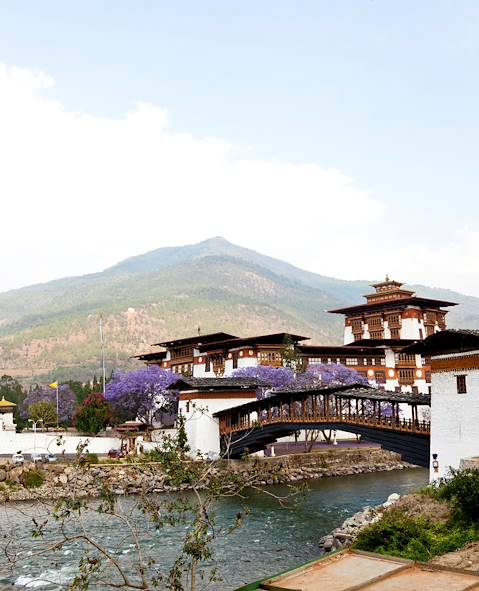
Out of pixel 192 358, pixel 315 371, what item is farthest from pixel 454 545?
pixel 192 358

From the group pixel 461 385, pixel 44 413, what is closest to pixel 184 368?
pixel 44 413

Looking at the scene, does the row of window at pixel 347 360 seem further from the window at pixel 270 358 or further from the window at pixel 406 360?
the window at pixel 270 358

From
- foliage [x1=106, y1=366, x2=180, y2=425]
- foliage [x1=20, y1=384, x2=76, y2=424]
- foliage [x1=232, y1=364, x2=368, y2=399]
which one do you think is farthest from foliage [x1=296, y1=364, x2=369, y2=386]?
foliage [x1=20, y1=384, x2=76, y2=424]

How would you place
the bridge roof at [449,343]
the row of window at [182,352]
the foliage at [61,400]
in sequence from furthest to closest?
the foliage at [61,400]
the row of window at [182,352]
the bridge roof at [449,343]

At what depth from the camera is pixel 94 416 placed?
2704 inches

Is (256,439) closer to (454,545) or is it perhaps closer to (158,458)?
(454,545)

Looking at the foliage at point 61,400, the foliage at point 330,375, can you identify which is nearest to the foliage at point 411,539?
the foliage at point 330,375

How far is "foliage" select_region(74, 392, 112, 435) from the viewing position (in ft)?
225

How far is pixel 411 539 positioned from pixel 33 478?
31850 mm

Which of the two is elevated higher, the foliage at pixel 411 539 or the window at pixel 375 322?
the window at pixel 375 322

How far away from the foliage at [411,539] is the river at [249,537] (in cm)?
516

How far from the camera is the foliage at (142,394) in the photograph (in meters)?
72.5

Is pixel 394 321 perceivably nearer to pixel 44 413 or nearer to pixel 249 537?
pixel 44 413

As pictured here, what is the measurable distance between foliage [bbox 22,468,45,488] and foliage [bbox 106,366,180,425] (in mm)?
25774
